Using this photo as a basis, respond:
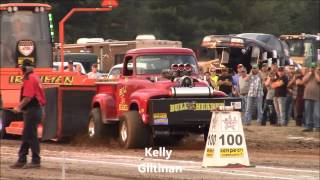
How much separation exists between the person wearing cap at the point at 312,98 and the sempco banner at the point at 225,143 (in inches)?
329

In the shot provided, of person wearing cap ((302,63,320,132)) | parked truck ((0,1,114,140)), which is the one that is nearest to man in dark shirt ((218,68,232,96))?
person wearing cap ((302,63,320,132))

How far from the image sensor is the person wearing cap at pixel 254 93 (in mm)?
24350

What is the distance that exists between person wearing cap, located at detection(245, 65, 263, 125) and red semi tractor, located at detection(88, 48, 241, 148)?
5422 millimetres

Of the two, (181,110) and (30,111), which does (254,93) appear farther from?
(30,111)

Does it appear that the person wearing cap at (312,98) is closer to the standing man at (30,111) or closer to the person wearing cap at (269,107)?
the person wearing cap at (269,107)

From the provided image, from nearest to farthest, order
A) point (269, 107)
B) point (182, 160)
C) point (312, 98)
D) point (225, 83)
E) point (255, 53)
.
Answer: point (182, 160) → point (312, 98) → point (225, 83) → point (269, 107) → point (255, 53)

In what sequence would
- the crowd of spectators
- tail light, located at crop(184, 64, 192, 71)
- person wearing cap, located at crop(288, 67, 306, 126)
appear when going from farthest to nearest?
person wearing cap, located at crop(288, 67, 306, 126), the crowd of spectators, tail light, located at crop(184, 64, 192, 71)

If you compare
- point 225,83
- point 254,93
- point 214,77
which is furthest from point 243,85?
point 214,77

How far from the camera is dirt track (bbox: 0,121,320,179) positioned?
13.8 meters

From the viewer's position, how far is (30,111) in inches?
597

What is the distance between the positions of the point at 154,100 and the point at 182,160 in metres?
1.99

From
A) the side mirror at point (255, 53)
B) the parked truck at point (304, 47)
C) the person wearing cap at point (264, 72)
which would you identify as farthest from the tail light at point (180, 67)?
the side mirror at point (255, 53)

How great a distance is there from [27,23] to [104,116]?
440 cm

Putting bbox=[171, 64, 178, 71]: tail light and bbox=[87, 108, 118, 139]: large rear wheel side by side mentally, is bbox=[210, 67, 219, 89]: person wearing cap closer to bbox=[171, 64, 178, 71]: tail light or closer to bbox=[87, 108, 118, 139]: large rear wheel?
bbox=[87, 108, 118, 139]: large rear wheel
